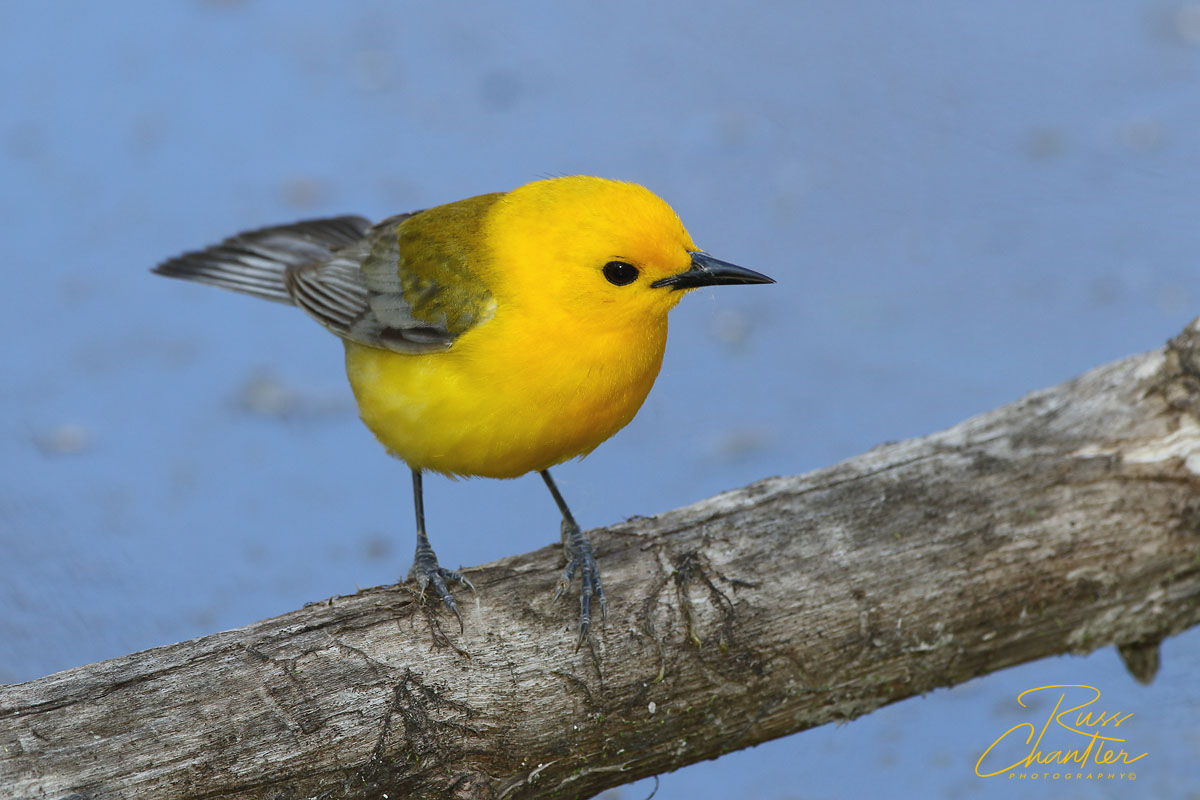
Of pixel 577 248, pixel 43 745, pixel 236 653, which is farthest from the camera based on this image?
pixel 577 248

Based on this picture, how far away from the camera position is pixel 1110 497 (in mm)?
4137

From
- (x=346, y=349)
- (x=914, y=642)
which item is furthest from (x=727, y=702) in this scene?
(x=346, y=349)

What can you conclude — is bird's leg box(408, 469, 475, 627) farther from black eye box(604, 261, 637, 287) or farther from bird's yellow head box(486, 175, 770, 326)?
black eye box(604, 261, 637, 287)

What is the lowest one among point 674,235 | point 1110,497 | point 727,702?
point 727,702

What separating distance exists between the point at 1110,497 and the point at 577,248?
2.08 meters

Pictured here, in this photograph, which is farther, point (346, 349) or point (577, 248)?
point (346, 349)

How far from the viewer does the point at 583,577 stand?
396 centimetres

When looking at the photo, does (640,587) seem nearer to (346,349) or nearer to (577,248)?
(577,248)

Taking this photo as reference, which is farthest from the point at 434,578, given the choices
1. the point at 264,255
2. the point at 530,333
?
the point at 264,255

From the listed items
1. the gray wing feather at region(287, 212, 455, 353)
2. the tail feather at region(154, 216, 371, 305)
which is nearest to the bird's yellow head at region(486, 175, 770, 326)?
the gray wing feather at region(287, 212, 455, 353)

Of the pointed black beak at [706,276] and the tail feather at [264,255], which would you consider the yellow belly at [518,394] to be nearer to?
the pointed black beak at [706,276]

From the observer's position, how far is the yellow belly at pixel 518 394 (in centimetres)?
370

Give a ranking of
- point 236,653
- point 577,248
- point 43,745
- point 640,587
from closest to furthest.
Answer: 1. point 43,745
2. point 236,653
3. point 577,248
4. point 640,587

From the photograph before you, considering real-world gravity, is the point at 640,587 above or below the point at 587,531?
below
